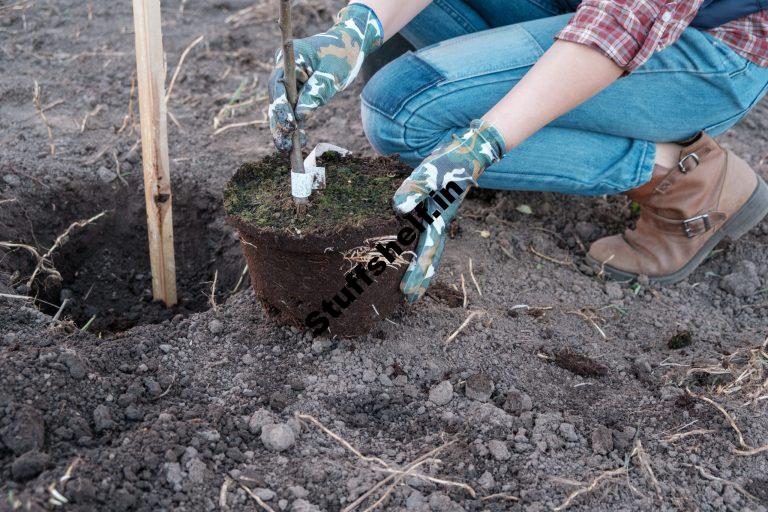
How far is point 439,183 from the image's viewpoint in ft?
5.20

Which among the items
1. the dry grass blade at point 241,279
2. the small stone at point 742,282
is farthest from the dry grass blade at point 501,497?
the small stone at point 742,282

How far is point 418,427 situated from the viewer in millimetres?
1544

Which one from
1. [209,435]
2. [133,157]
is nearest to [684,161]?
[209,435]

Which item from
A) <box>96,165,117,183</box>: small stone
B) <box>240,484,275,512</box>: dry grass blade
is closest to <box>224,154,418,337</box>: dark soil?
<box>240,484,275,512</box>: dry grass blade

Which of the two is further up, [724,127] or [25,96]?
[724,127]

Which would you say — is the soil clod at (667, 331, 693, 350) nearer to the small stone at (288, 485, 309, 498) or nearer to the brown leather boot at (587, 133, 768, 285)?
the brown leather boot at (587, 133, 768, 285)

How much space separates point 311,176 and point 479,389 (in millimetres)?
610

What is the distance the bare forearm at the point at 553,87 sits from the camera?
5.24 feet

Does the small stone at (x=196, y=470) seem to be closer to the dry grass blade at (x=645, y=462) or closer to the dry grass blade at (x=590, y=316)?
the dry grass blade at (x=645, y=462)

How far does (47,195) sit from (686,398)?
6.26ft

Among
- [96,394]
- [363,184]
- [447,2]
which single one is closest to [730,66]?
[447,2]

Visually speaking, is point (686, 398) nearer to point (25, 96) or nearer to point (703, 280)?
point (703, 280)

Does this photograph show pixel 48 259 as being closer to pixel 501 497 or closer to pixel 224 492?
pixel 224 492

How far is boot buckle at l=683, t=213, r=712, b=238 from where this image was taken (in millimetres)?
2084
